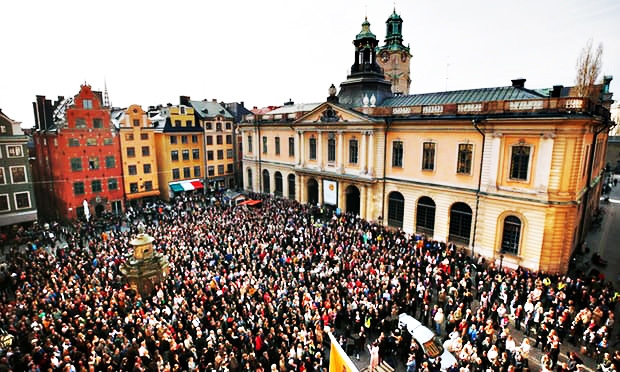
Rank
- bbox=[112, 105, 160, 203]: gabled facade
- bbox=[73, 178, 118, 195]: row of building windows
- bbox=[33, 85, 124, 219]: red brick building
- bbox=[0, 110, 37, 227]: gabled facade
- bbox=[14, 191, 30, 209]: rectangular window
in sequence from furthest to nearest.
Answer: bbox=[112, 105, 160, 203]: gabled facade, bbox=[73, 178, 118, 195]: row of building windows, bbox=[33, 85, 124, 219]: red brick building, bbox=[14, 191, 30, 209]: rectangular window, bbox=[0, 110, 37, 227]: gabled facade

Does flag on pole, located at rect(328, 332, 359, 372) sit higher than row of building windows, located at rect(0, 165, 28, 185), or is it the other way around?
row of building windows, located at rect(0, 165, 28, 185)

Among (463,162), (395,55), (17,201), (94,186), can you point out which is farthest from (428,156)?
(17,201)

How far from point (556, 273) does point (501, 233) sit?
13.0ft

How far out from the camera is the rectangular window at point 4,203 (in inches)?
1179

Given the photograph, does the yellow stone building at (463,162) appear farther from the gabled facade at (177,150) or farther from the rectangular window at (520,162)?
the gabled facade at (177,150)

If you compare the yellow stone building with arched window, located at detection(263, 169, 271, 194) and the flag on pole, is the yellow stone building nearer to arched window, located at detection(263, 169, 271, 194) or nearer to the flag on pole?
arched window, located at detection(263, 169, 271, 194)

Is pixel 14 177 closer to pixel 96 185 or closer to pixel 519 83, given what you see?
pixel 96 185

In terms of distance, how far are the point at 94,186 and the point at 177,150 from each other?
10.9 m

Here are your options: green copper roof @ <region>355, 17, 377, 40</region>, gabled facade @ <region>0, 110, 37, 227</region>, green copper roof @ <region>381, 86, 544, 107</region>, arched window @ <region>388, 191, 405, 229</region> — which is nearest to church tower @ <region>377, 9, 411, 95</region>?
green copper roof @ <region>355, 17, 377, 40</region>

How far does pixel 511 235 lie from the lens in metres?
23.2

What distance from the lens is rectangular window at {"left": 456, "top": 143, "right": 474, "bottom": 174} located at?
81.6 ft

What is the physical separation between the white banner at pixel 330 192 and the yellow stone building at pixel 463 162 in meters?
0.11

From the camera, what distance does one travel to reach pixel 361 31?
35.5 metres

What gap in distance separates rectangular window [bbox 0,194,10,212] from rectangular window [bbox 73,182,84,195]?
5.48 metres
